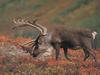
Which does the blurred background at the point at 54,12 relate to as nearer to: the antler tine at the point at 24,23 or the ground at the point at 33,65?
the antler tine at the point at 24,23

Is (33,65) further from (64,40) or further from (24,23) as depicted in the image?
(24,23)

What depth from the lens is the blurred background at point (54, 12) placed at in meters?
57.0

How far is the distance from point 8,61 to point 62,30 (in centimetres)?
272

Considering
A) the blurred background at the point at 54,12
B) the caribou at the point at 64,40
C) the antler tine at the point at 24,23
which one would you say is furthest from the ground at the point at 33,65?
the blurred background at the point at 54,12

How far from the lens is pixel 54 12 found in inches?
2493

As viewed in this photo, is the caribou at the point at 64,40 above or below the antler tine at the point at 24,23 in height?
below

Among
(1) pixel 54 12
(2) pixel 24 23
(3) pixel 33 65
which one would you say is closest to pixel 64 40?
(2) pixel 24 23

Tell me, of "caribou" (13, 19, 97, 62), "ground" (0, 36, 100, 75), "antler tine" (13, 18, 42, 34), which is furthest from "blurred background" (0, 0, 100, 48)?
"ground" (0, 36, 100, 75)

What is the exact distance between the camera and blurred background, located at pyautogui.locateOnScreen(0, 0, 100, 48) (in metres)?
57.0

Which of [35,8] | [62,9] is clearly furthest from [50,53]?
[35,8]

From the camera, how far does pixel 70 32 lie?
20.5m

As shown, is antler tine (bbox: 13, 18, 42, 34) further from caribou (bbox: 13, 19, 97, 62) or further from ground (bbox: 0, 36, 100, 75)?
ground (bbox: 0, 36, 100, 75)

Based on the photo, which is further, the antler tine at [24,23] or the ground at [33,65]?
the antler tine at [24,23]

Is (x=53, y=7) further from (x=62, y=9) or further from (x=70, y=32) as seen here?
(x=70, y=32)
